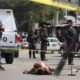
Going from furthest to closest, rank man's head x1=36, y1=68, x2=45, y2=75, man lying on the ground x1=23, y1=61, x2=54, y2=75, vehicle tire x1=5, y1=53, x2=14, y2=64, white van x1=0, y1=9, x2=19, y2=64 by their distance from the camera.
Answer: vehicle tire x1=5, y1=53, x2=14, y2=64, white van x1=0, y1=9, x2=19, y2=64, man's head x1=36, y1=68, x2=45, y2=75, man lying on the ground x1=23, y1=61, x2=54, y2=75

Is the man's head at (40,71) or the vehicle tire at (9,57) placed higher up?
the man's head at (40,71)

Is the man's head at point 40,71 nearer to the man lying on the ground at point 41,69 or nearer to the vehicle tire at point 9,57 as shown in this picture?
the man lying on the ground at point 41,69

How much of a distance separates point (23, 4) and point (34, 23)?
12.1 feet

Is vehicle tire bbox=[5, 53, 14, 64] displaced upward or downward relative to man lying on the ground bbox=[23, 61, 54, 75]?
downward

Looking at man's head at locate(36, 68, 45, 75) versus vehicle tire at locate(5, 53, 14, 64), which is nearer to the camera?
man's head at locate(36, 68, 45, 75)

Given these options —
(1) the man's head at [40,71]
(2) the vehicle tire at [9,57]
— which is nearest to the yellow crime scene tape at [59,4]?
(1) the man's head at [40,71]

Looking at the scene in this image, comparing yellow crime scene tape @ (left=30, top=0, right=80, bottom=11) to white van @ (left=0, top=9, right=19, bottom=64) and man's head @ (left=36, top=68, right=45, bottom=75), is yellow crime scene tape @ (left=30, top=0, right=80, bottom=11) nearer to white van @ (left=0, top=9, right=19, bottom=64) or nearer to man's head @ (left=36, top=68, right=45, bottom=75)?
man's head @ (left=36, top=68, right=45, bottom=75)

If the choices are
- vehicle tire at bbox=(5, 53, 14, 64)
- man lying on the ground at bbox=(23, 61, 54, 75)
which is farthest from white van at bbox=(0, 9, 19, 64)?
man lying on the ground at bbox=(23, 61, 54, 75)

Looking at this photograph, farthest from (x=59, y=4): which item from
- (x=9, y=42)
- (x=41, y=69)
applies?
(x=9, y=42)

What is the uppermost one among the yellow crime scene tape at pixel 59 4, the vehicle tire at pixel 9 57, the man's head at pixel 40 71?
the yellow crime scene tape at pixel 59 4

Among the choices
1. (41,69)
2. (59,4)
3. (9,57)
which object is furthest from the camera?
(9,57)

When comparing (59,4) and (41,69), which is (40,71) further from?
(59,4)

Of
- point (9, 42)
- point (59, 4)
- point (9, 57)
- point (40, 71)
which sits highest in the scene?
point (59, 4)

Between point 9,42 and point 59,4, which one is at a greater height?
point 59,4
